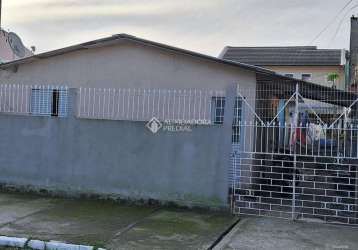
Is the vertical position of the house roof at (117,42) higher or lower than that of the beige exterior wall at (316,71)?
lower

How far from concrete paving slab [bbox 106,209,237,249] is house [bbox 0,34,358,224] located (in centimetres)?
60

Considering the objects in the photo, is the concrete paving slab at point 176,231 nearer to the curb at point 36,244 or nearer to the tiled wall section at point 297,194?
the curb at point 36,244

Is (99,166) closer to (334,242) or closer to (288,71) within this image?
(334,242)

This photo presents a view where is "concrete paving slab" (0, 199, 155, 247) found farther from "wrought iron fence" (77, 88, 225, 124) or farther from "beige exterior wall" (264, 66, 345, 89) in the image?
"beige exterior wall" (264, 66, 345, 89)

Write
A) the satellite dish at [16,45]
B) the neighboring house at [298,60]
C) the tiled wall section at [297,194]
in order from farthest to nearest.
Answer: the neighboring house at [298,60] → the satellite dish at [16,45] → the tiled wall section at [297,194]

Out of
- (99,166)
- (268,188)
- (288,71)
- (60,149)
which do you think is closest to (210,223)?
(268,188)

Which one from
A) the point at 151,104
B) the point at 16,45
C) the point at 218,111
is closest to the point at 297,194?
the point at 218,111

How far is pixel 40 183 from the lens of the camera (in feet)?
35.9

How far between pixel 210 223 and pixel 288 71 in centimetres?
3994

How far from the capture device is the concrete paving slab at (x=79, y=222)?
742cm

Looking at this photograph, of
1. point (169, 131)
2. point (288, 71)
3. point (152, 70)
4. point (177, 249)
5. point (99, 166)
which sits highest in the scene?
point (288, 71)

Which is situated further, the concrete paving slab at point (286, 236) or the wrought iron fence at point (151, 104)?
the wrought iron fence at point (151, 104)

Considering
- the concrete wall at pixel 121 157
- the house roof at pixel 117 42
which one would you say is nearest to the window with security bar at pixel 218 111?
the concrete wall at pixel 121 157

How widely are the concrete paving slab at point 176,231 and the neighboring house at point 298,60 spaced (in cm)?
3641
